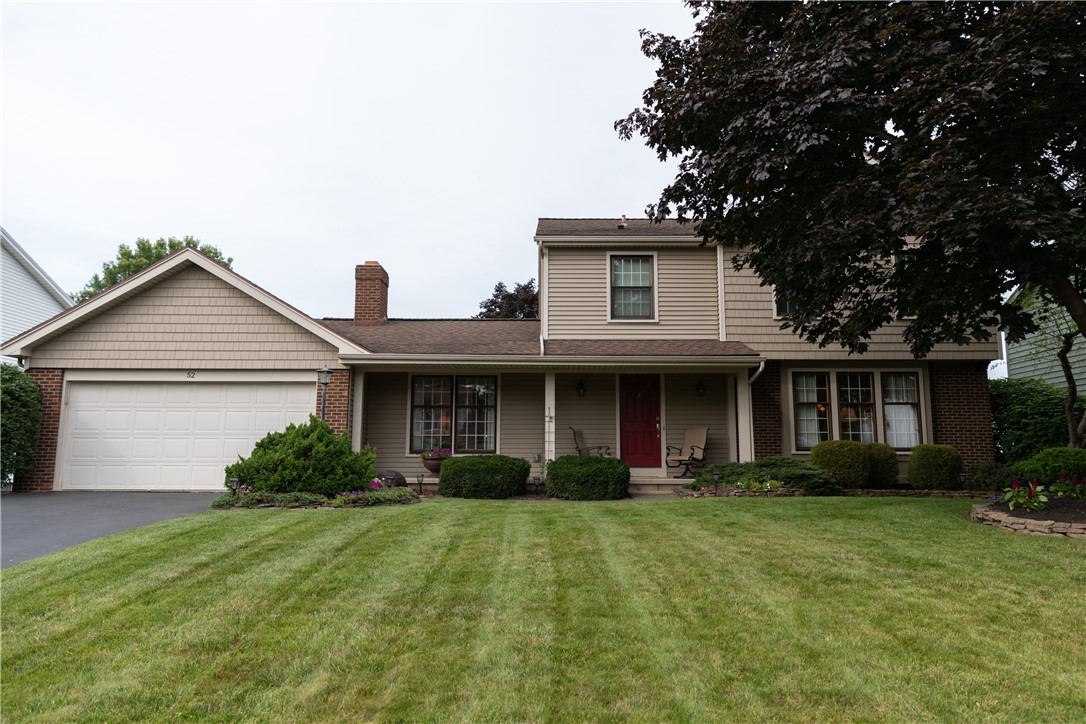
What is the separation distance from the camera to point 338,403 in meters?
11.8

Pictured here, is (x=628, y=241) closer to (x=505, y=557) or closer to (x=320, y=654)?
(x=505, y=557)

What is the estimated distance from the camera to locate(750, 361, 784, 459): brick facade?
41.9 feet

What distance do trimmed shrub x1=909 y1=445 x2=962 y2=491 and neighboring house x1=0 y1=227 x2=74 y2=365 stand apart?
23.9m

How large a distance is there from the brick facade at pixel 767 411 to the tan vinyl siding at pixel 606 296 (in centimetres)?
144

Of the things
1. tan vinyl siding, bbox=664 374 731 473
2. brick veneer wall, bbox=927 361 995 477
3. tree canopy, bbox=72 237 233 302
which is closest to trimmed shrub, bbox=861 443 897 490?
brick veneer wall, bbox=927 361 995 477

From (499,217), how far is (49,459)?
56.4 ft

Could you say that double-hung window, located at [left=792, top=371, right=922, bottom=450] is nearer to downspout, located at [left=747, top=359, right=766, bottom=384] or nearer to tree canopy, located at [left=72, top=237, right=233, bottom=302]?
downspout, located at [left=747, top=359, right=766, bottom=384]

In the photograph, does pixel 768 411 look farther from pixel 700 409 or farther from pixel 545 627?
pixel 545 627

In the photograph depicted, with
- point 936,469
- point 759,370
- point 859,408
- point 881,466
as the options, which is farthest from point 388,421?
point 936,469

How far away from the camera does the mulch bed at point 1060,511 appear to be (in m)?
6.85

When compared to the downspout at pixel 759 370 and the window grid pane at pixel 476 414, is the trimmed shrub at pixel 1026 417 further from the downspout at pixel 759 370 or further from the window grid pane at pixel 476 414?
→ the window grid pane at pixel 476 414

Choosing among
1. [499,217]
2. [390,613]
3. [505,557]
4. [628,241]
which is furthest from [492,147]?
[390,613]

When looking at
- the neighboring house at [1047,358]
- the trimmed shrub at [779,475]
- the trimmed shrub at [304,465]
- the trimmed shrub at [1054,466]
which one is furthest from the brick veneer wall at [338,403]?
the neighboring house at [1047,358]

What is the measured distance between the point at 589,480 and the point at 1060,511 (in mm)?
6225
